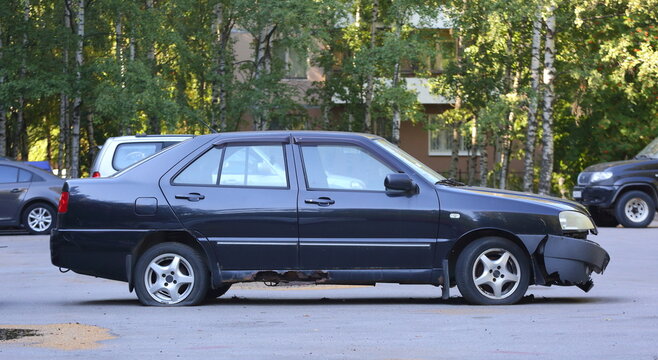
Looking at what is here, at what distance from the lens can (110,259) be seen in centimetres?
1152

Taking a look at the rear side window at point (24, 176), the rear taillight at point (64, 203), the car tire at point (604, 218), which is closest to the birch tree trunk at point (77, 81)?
the rear side window at point (24, 176)

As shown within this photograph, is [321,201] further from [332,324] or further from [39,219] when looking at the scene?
[39,219]

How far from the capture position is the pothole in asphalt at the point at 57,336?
9141mm

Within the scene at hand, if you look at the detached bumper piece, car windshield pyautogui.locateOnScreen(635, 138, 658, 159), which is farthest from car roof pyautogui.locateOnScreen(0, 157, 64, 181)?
the detached bumper piece

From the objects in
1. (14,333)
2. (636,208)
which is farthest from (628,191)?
(14,333)

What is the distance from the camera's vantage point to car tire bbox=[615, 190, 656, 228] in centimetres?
2691

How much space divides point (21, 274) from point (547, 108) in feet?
72.3

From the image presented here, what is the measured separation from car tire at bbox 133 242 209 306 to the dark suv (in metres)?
16.9

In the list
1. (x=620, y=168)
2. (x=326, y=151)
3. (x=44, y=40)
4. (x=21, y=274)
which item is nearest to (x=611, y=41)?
(x=620, y=168)

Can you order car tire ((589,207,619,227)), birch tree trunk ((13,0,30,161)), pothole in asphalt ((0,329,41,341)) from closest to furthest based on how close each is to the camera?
pothole in asphalt ((0,329,41,341))
car tire ((589,207,619,227))
birch tree trunk ((13,0,30,161))

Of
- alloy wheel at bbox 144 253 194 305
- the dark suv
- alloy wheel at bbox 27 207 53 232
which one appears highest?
alloy wheel at bbox 144 253 194 305

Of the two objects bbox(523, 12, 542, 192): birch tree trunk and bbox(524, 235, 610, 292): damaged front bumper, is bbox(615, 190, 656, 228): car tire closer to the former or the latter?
bbox(523, 12, 542, 192): birch tree trunk

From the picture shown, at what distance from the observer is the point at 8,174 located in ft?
84.7

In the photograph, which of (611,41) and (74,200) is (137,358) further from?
(611,41)
